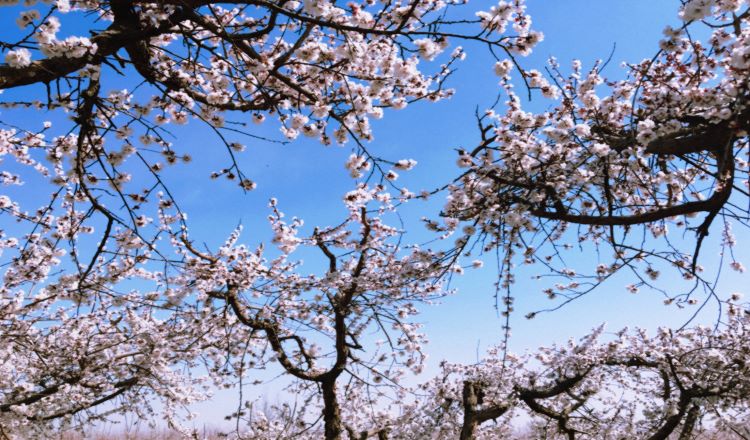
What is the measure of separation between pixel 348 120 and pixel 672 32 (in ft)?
7.85

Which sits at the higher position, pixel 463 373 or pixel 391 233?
pixel 391 233

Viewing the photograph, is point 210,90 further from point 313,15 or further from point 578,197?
point 578,197

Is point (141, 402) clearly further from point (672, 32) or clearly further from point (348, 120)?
point (672, 32)

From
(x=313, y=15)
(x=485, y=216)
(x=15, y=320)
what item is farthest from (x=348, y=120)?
(x=15, y=320)

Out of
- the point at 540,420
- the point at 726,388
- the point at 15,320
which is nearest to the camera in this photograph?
the point at 15,320

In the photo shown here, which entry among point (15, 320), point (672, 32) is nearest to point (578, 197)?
point (672, 32)

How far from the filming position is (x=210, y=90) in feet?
14.5

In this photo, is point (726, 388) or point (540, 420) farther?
point (540, 420)

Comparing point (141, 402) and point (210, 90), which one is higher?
point (210, 90)

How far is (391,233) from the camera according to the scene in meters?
7.66

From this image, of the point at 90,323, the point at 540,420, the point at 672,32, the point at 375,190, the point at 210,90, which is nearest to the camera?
the point at 672,32

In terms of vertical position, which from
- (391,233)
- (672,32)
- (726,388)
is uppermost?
(391,233)

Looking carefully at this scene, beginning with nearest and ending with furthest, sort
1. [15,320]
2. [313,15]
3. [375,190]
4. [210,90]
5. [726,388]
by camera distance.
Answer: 1. [313,15]
2. [210,90]
3. [375,190]
4. [15,320]
5. [726,388]

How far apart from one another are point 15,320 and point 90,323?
1287 millimetres
